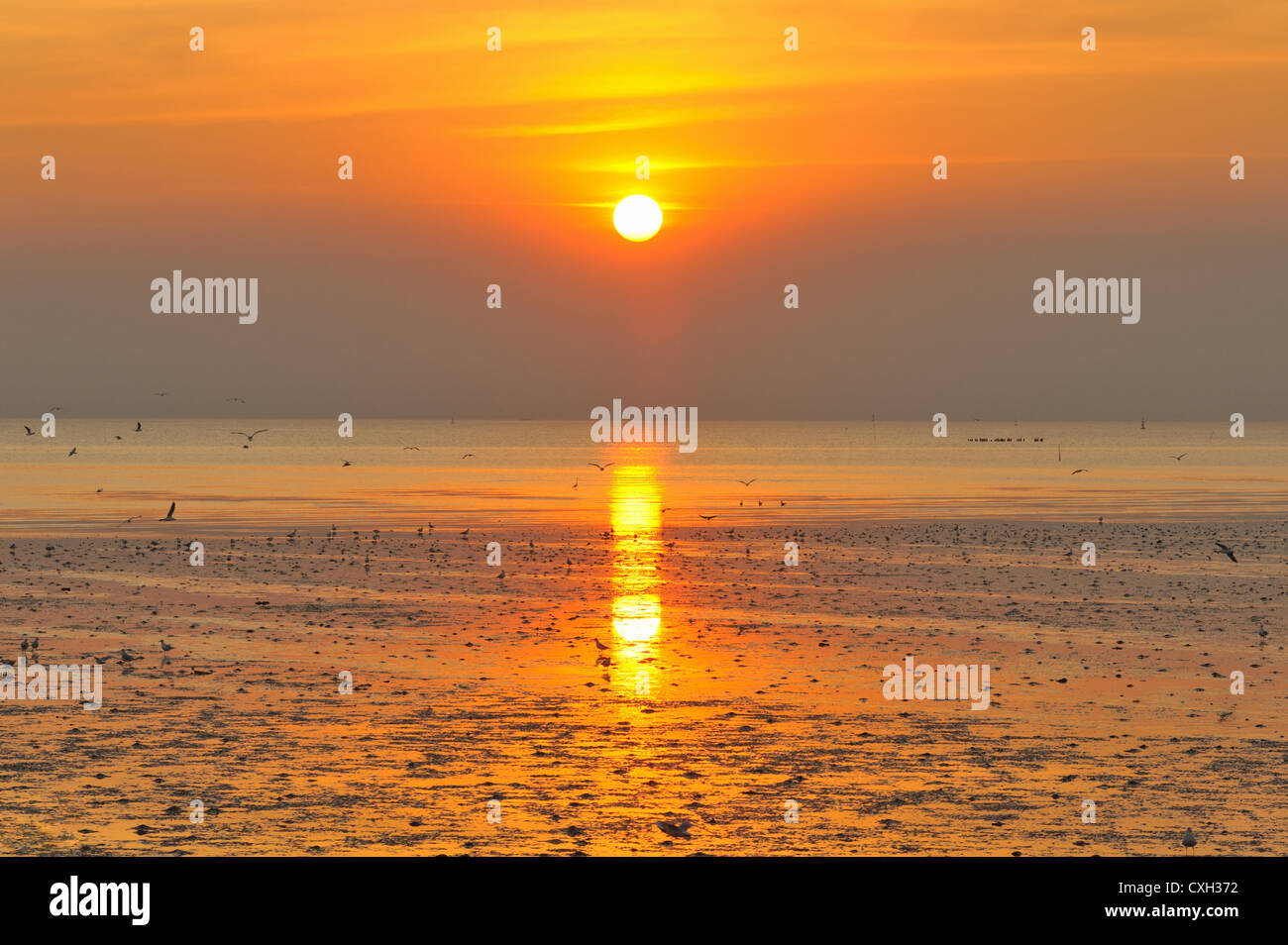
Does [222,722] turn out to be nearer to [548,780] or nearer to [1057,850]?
[548,780]

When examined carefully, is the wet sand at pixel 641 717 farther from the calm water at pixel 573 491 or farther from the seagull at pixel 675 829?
the calm water at pixel 573 491

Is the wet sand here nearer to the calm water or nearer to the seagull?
the seagull

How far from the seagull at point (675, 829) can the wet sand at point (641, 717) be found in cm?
11

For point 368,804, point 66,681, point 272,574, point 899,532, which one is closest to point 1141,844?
point 368,804

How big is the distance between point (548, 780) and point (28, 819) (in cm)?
541

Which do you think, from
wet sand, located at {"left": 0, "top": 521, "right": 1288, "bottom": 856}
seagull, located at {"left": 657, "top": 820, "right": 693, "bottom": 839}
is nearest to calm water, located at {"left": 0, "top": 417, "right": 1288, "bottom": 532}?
wet sand, located at {"left": 0, "top": 521, "right": 1288, "bottom": 856}

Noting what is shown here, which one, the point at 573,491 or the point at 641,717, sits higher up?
the point at 573,491

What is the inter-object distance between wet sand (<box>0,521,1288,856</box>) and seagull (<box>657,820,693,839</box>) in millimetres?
111

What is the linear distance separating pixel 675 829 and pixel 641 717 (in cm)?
563

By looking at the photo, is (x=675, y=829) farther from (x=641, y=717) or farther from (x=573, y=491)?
(x=573, y=491)

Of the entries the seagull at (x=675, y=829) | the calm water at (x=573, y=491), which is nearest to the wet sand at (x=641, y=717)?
the seagull at (x=675, y=829)

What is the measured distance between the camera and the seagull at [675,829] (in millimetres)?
13289

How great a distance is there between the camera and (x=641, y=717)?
19062 millimetres

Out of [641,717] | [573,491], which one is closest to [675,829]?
[641,717]
